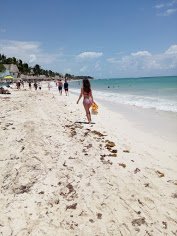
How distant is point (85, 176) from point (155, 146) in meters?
3.28

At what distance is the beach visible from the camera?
3.89m

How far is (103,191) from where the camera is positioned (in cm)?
472

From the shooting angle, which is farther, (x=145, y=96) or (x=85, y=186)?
(x=145, y=96)

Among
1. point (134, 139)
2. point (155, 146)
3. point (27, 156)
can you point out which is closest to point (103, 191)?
point (27, 156)

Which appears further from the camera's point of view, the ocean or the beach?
the ocean

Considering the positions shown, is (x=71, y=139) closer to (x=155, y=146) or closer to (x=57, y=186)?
(x=155, y=146)

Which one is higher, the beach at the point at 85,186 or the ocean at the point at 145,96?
the beach at the point at 85,186

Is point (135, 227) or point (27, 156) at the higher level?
point (27, 156)

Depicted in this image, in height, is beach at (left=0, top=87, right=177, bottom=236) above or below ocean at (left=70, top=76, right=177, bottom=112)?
above

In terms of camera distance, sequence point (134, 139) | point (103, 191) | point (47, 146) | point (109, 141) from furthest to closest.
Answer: point (134, 139)
point (109, 141)
point (47, 146)
point (103, 191)

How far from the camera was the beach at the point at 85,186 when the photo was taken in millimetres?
3891

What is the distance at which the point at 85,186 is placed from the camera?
16.1 feet

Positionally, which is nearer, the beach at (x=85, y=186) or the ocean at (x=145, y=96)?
the beach at (x=85, y=186)

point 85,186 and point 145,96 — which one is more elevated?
point 85,186
